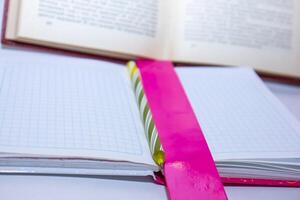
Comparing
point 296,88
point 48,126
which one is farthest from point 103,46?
point 296,88

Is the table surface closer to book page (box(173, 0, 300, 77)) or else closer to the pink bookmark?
the pink bookmark

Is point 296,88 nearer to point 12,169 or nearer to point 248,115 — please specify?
point 248,115

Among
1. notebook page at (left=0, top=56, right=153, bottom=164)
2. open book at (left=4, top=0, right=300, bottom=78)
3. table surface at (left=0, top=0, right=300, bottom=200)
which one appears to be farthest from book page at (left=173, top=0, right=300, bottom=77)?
table surface at (left=0, top=0, right=300, bottom=200)

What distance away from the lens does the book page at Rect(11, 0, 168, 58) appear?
22.9 inches

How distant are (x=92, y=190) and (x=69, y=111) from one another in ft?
0.35

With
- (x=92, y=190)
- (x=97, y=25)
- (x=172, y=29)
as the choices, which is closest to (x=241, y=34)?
(x=172, y=29)

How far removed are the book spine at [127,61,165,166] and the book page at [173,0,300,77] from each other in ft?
0.30

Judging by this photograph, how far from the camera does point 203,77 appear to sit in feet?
1.98

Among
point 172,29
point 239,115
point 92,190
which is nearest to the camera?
point 92,190

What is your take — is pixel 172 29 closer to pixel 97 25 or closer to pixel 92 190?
pixel 97 25

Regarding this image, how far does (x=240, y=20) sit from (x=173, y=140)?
30 cm

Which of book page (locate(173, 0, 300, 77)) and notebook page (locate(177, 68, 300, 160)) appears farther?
book page (locate(173, 0, 300, 77))

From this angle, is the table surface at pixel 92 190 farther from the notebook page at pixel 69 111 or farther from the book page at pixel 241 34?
the book page at pixel 241 34

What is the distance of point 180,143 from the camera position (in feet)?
1.45
